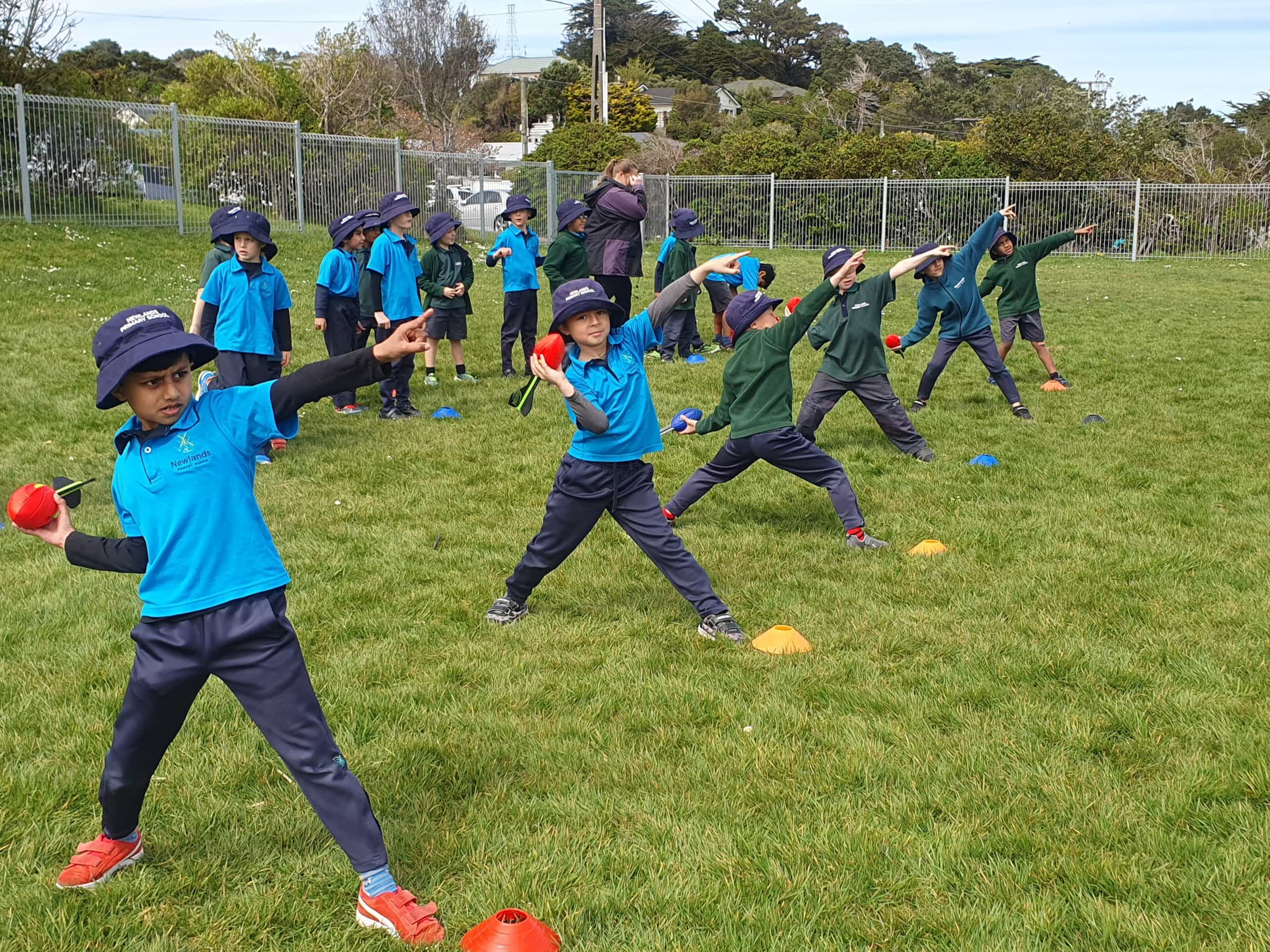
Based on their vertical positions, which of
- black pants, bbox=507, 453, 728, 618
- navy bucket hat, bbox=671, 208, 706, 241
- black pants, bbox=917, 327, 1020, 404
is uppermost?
navy bucket hat, bbox=671, 208, 706, 241

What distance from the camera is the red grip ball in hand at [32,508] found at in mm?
3217

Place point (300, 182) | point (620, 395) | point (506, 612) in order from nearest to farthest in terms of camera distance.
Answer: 1. point (620, 395)
2. point (506, 612)
3. point (300, 182)

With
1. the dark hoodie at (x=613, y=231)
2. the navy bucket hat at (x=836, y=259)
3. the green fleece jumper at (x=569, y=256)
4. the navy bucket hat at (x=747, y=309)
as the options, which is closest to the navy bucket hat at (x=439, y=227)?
the green fleece jumper at (x=569, y=256)

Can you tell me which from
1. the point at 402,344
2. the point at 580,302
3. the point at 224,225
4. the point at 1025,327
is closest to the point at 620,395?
the point at 580,302

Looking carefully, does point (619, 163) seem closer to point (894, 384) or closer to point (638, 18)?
point (894, 384)

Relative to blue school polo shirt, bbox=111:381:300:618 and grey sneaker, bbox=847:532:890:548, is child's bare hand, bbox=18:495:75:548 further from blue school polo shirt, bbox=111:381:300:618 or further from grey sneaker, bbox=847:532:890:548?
grey sneaker, bbox=847:532:890:548

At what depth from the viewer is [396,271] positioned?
11062mm

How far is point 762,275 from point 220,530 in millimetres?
5164

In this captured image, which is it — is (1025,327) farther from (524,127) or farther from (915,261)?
(524,127)

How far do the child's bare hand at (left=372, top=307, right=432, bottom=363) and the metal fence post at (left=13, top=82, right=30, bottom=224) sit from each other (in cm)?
Answer: 1964

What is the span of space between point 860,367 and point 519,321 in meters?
4.96

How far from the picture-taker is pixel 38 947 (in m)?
3.29

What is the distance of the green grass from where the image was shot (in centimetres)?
347

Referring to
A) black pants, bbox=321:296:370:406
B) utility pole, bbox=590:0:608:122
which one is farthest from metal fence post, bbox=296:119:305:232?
utility pole, bbox=590:0:608:122
